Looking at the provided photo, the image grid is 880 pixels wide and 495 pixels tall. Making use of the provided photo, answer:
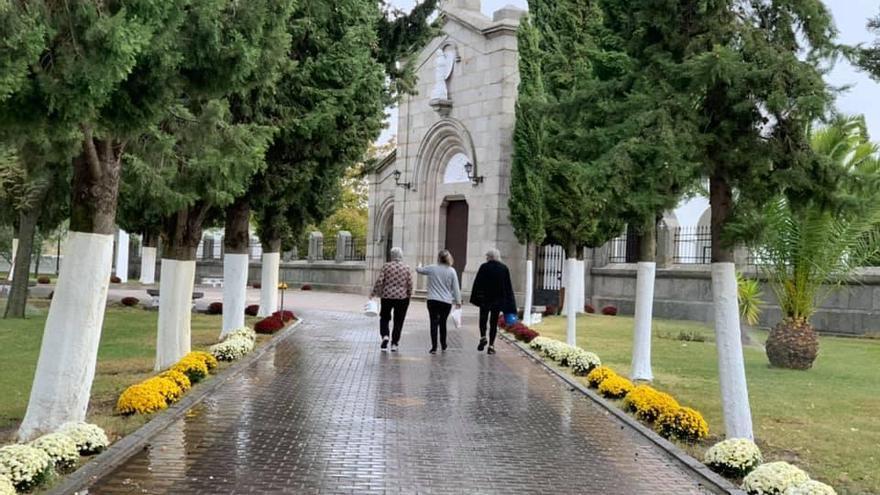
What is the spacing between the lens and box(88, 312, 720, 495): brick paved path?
21.4 ft

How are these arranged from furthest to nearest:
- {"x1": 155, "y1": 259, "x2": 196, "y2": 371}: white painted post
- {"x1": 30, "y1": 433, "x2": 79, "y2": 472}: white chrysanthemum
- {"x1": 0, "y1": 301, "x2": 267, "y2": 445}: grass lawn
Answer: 1. {"x1": 155, "y1": 259, "x2": 196, "y2": 371}: white painted post
2. {"x1": 0, "y1": 301, "x2": 267, "y2": 445}: grass lawn
3. {"x1": 30, "y1": 433, "x2": 79, "y2": 472}: white chrysanthemum

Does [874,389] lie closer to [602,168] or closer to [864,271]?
[602,168]

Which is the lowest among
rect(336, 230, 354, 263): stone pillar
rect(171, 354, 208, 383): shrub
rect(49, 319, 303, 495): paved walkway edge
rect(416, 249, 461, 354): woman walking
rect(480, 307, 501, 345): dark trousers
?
rect(49, 319, 303, 495): paved walkway edge

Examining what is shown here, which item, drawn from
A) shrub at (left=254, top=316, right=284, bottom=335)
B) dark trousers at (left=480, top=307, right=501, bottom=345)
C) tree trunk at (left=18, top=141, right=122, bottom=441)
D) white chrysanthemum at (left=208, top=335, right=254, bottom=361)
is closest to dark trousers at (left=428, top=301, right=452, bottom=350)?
dark trousers at (left=480, top=307, right=501, bottom=345)

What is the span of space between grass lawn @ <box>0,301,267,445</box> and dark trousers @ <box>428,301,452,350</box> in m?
3.43

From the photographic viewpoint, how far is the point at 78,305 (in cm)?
762

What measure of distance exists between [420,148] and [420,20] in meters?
14.4

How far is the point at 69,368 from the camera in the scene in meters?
7.56

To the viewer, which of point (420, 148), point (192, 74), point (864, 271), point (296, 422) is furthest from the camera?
point (420, 148)

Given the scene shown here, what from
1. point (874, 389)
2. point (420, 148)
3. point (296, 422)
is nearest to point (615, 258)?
point (420, 148)

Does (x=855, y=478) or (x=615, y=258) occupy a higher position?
(x=615, y=258)

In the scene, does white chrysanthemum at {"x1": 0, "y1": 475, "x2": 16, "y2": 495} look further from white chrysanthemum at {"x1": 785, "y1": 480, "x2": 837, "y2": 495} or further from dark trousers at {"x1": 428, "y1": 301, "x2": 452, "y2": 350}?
dark trousers at {"x1": 428, "y1": 301, "x2": 452, "y2": 350}

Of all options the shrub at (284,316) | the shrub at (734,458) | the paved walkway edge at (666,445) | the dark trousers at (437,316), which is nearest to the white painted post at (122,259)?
the shrub at (284,316)

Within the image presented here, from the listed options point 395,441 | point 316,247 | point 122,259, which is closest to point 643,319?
point 395,441
